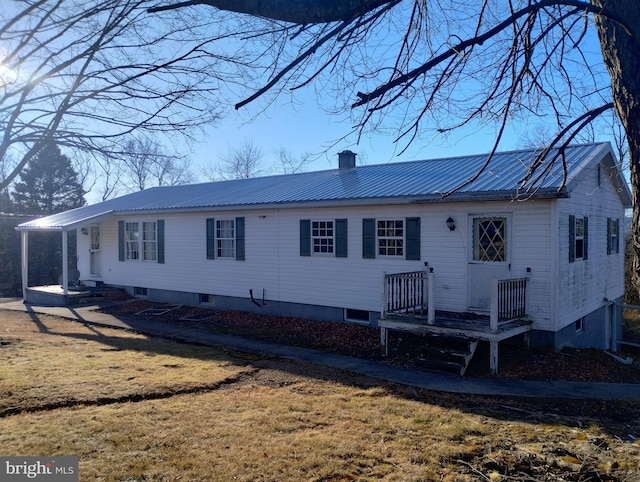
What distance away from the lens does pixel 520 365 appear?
9.22 meters

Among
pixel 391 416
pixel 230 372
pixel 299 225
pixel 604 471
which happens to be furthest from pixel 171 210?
pixel 604 471

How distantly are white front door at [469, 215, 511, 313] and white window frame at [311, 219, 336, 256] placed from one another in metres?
3.71

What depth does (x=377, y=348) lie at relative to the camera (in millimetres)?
10539

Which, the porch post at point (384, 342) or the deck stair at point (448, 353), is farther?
the porch post at point (384, 342)

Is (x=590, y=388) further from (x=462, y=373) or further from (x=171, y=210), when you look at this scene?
(x=171, y=210)

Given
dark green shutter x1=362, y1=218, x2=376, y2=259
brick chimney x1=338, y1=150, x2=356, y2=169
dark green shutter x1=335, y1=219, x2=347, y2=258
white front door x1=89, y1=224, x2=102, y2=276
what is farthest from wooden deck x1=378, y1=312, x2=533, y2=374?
white front door x1=89, y1=224, x2=102, y2=276

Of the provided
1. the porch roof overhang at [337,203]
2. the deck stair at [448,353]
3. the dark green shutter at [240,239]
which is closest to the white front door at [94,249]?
the porch roof overhang at [337,203]

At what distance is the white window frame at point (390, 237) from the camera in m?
11.7

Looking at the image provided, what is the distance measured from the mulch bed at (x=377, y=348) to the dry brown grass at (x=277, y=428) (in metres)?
1.75

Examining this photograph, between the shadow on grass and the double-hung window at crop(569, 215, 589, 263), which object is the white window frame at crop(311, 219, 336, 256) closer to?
the shadow on grass

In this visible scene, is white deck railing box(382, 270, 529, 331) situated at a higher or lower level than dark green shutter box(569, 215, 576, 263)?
lower

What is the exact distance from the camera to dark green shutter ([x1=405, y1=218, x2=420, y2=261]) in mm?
11344

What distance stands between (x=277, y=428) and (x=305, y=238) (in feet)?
26.8

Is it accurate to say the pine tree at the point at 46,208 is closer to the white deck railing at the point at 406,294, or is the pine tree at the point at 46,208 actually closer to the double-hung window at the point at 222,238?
the double-hung window at the point at 222,238
